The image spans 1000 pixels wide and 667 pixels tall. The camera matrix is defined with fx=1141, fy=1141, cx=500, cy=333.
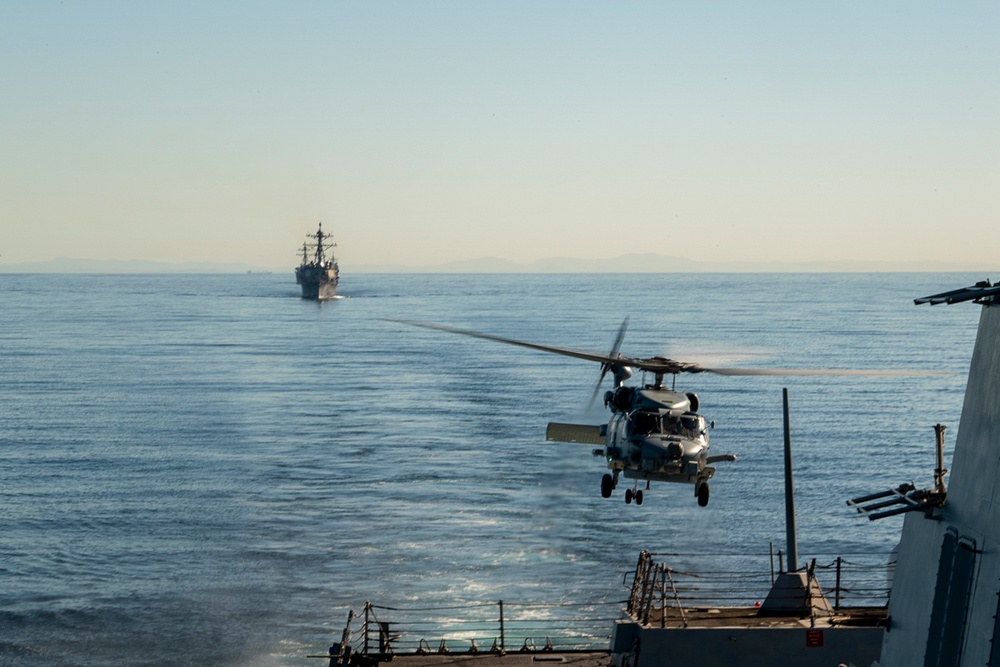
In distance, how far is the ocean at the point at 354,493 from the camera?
4859 centimetres

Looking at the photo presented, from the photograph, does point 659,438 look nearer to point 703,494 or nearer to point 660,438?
point 660,438

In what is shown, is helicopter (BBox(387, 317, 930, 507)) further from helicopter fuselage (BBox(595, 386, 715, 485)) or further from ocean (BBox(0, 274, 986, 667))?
ocean (BBox(0, 274, 986, 667))

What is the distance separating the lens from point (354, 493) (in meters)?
66.3

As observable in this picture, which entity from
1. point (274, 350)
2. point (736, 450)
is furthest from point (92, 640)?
point (274, 350)

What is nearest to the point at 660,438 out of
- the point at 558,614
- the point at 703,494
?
the point at 703,494

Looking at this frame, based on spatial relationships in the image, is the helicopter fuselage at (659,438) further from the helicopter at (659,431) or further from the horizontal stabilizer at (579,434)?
the horizontal stabilizer at (579,434)

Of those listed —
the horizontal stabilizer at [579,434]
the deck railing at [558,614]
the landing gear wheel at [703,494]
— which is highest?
the horizontal stabilizer at [579,434]

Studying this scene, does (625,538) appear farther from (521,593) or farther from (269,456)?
(269,456)

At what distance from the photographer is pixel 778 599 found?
29.1m

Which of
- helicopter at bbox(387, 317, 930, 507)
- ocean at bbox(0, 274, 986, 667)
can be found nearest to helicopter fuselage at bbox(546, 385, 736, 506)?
helicopter at bbox(387, 317, 930, 507)

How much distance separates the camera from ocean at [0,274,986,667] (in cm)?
4859

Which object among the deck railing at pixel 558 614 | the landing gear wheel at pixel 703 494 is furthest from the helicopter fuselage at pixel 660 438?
the deck railing at pixel 558 614

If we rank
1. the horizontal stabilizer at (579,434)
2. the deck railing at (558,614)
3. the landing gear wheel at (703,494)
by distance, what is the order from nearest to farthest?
the landing gear wheel at (703,494) → the horizontal stabilizer at (579,434) → the deck railing at (558,614)

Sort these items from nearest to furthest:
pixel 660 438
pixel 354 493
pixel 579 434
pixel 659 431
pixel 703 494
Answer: pixel 660 438 → pixel 659 431 → pixel 703 494 → pixel 579 434 → pixel 354 493
